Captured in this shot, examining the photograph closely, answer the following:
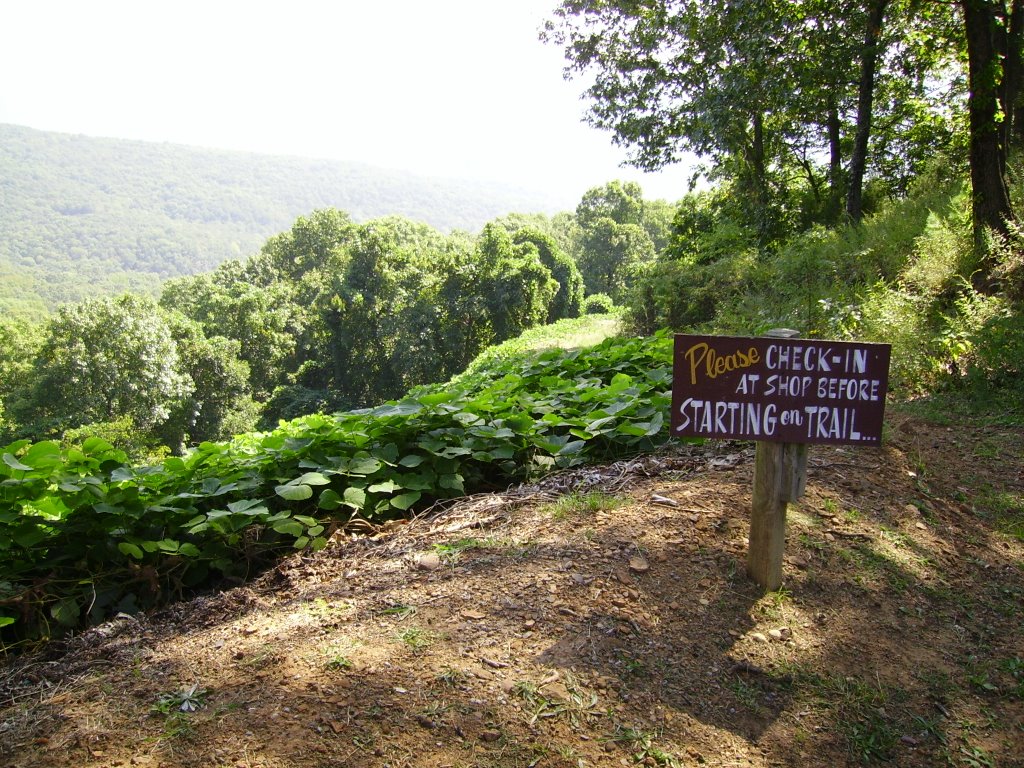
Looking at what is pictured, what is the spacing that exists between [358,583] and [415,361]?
90.2 ft

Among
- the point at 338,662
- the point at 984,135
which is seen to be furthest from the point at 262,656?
the point at 984,135

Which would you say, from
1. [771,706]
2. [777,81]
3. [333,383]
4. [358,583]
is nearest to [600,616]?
[771,706]

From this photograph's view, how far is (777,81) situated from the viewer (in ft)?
37.6

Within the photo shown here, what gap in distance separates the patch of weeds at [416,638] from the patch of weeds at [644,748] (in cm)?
68

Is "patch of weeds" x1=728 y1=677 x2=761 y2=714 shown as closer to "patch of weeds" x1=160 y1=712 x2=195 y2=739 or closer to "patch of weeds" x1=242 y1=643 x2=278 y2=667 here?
"patch of weeds" x1=242 y1=643 x2=278 y2=667

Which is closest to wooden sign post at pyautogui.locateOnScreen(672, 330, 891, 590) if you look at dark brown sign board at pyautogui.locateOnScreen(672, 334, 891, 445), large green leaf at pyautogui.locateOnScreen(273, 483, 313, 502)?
dark brown sign board at pyautogui.locateOnScreen(672, 334, 891, 445)

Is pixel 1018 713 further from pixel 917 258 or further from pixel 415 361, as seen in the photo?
pixel 415 361

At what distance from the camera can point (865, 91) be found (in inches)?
417

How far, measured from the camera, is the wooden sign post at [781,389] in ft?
8.33

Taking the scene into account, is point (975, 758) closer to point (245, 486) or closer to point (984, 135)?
point (245, 486)

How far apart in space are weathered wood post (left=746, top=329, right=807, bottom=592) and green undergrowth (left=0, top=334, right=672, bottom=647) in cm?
145

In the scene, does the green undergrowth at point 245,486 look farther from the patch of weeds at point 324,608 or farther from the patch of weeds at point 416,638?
the patch of weeds at point 416,638

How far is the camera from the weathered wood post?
104 inches

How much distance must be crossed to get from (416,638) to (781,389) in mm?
1550
